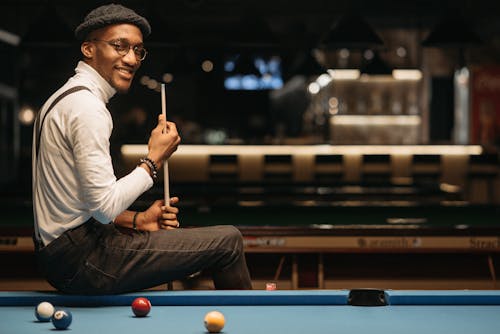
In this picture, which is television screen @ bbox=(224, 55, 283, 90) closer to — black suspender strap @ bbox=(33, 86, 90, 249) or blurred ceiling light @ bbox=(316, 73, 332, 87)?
blurred ceiling light @ bbox=(316, 73, 332, 87)

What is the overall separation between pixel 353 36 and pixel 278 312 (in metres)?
5.02

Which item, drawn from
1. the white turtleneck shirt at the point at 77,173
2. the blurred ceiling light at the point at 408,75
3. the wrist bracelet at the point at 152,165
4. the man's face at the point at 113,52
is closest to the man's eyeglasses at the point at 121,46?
the man's face at the point at 113,52

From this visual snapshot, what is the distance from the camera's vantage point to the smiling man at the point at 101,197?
282 cm

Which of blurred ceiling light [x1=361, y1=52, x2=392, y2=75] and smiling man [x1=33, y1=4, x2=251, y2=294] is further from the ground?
blurred ceiling light [x1=361, y1=52, x2=392, y2=75]

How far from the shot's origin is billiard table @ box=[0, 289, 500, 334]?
237 cm

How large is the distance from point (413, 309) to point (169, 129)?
3.58ft

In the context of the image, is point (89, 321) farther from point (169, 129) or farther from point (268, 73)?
point (268, 73)

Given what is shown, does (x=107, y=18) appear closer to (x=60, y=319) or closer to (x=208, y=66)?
(x=60, y=319)

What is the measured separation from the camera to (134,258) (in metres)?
2.95

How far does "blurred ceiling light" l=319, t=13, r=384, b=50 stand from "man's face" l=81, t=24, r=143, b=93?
4.44m

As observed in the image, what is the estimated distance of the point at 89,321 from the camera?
2.48 m

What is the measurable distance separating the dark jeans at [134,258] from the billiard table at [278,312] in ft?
0.27

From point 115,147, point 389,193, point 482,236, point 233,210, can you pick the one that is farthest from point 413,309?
point 115,147

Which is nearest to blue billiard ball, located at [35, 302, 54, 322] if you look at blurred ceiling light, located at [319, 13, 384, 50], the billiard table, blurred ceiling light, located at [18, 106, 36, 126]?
the billiard table
